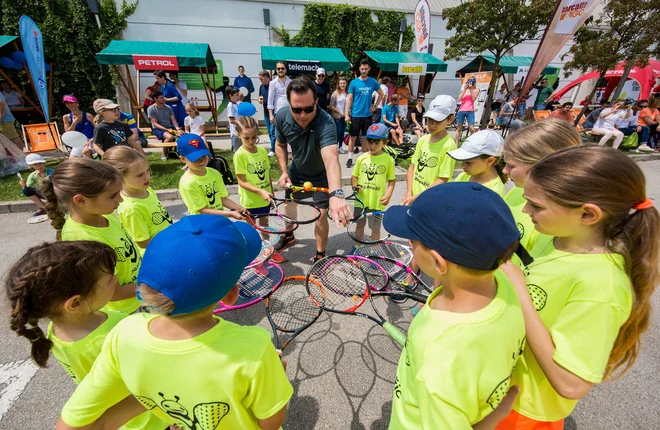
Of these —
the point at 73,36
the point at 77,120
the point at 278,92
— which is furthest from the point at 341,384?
the point at 73,36

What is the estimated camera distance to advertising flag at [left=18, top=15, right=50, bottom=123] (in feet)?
25.9

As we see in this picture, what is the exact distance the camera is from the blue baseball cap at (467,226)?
1.07 meters

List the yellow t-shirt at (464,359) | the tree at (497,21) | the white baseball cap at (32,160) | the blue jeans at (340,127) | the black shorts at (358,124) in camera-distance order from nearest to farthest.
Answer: the yellow t-shirt at (464,359), the white baseball cap at (32,160), the black shorts at (358,124), the blue jeans at (340,127), the tree at (497,21)

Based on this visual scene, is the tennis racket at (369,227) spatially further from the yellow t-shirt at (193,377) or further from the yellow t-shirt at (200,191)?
the yellow t-shirt at (193,377)

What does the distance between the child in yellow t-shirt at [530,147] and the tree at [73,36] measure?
18938 millimetres

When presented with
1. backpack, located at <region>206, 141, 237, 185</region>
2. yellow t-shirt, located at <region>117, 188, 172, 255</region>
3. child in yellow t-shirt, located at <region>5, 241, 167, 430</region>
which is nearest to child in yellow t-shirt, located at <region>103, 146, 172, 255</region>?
yellow t-shirt, located at <region>117, 188, 172, 255</region>

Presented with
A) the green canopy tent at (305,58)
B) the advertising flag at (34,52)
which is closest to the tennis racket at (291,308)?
the advertising flag at (34,52)

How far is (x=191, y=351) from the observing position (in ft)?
3.76

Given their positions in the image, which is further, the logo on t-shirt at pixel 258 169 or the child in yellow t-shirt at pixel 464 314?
the logo on t-shirt at pixel 258 169

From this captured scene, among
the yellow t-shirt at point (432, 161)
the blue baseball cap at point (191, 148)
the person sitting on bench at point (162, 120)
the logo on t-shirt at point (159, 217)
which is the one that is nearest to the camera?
the logo on t-shirt at point (159, 217)

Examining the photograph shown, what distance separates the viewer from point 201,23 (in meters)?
15.6

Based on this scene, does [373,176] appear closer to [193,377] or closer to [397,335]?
[397,335]

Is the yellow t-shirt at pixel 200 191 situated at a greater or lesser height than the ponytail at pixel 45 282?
lesser

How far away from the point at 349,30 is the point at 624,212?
19989 mm
